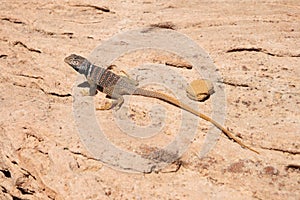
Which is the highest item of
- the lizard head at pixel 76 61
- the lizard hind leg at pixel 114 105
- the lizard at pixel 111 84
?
the lizard head at pixel 76 61

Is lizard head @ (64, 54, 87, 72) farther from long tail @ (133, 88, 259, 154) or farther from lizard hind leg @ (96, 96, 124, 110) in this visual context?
long tail @ (133, 88, 259, 154)

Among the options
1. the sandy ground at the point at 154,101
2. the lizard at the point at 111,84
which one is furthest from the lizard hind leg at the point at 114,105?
the sandy ground at the point at 154,101

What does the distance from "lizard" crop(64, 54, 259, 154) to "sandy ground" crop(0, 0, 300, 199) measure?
0.12 m

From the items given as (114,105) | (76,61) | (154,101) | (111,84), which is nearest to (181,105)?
(154,101)

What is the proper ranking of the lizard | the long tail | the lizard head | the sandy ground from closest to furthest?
1. the sandy ground
2. the long tail
3. the lizard
4. the lizard head

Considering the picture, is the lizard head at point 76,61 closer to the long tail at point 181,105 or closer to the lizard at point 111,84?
the lizard at point 111,84

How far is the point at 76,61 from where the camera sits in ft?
18.2

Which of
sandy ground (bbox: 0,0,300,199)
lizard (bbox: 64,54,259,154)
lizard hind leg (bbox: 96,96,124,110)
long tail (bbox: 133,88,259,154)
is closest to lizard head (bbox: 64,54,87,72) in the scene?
lizard (bbox: 64,54,259,154)

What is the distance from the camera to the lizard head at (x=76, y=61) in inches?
216

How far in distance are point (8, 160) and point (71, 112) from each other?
89 centimetres

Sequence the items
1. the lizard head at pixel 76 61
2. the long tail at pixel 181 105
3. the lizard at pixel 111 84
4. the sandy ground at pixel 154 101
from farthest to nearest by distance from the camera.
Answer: the lizard head at pixel 76 61 < the lizard at pixel 111 84 < the long tail at pixel 181 105 < the sandy ground at pixel 154 101

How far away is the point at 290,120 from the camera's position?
4.57m

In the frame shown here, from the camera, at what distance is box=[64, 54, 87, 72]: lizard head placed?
549cm

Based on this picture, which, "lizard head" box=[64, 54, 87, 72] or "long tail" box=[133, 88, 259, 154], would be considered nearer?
"long tail" box=[133, 88, 259, 154]
